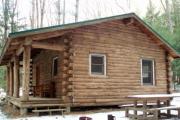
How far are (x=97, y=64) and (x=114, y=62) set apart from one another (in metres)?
1.05

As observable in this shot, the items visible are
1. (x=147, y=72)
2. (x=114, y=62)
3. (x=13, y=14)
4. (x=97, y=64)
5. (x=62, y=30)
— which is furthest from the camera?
(x=13, y=14)

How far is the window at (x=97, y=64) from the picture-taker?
15.1 m

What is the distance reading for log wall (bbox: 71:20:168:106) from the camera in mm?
14562

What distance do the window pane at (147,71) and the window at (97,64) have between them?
2.89 meters

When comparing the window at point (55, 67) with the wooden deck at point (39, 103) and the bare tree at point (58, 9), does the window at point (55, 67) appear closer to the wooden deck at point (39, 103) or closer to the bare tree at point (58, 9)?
the wooden deck at point (39, 103)

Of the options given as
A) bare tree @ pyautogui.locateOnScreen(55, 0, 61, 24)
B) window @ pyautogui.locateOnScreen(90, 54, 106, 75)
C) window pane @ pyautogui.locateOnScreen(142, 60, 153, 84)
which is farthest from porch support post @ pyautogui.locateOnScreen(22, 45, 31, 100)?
bare tree @ pyautogui.locateOnScreen(55, 0, 61, 24)

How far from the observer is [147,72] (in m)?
17.4

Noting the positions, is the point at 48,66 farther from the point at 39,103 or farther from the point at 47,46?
the point at 39,103

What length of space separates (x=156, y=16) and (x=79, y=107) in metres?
31.2

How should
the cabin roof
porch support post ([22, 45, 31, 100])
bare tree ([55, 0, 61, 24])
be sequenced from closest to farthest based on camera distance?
the cabin roof → porch support post ([22, 45, 31, 100]) → bare tree ([55, 0, 61, 24])

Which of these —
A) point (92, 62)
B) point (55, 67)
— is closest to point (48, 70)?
point (55, 67)

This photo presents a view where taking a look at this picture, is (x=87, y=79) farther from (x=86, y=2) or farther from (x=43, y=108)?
(x=86, y=2)

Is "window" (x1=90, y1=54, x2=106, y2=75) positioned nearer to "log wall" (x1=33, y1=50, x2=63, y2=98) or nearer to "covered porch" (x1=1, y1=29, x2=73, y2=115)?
"covered porch" (x1=1, y1=29, x2=73, y2=115)

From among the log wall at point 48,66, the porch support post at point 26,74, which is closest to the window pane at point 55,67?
the log wall at point 48,66
